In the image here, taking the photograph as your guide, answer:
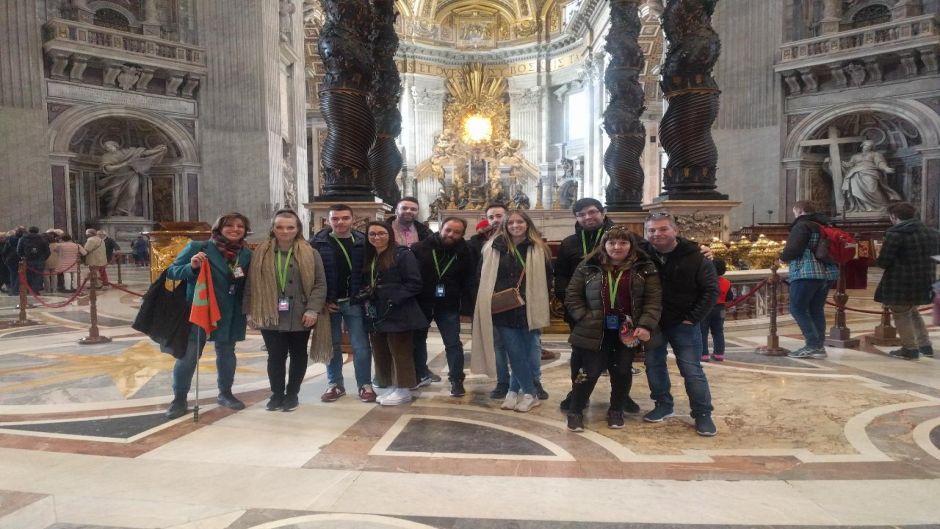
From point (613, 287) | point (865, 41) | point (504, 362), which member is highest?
point (865, 41)

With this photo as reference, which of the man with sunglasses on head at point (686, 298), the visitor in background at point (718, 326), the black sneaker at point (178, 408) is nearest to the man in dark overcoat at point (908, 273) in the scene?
the visitor in background at point (718, 326)

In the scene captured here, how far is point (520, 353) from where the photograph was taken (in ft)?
15.6

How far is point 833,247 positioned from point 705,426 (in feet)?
11.1

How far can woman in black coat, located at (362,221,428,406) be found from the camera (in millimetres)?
4805

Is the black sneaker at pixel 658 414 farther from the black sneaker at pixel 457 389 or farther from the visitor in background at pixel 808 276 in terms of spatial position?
the visitor in background at pixel 808 276

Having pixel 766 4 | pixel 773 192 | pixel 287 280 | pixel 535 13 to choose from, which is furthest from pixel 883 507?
pixel 535 13

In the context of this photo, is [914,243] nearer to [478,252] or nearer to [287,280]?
[478,252]

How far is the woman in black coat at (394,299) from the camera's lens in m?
4.80

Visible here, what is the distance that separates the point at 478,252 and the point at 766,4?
739 inches

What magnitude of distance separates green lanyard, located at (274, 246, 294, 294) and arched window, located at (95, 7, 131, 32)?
18.4 meters

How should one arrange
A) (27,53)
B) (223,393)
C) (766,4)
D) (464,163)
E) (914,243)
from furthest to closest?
(464,163) < (766,4) < (27,53) < (914,243) < (223,393)

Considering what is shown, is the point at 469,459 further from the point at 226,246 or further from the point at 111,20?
the point at 111,20

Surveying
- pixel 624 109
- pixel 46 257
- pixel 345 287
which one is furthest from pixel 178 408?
pixel 46 257

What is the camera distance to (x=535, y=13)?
41781 mm
